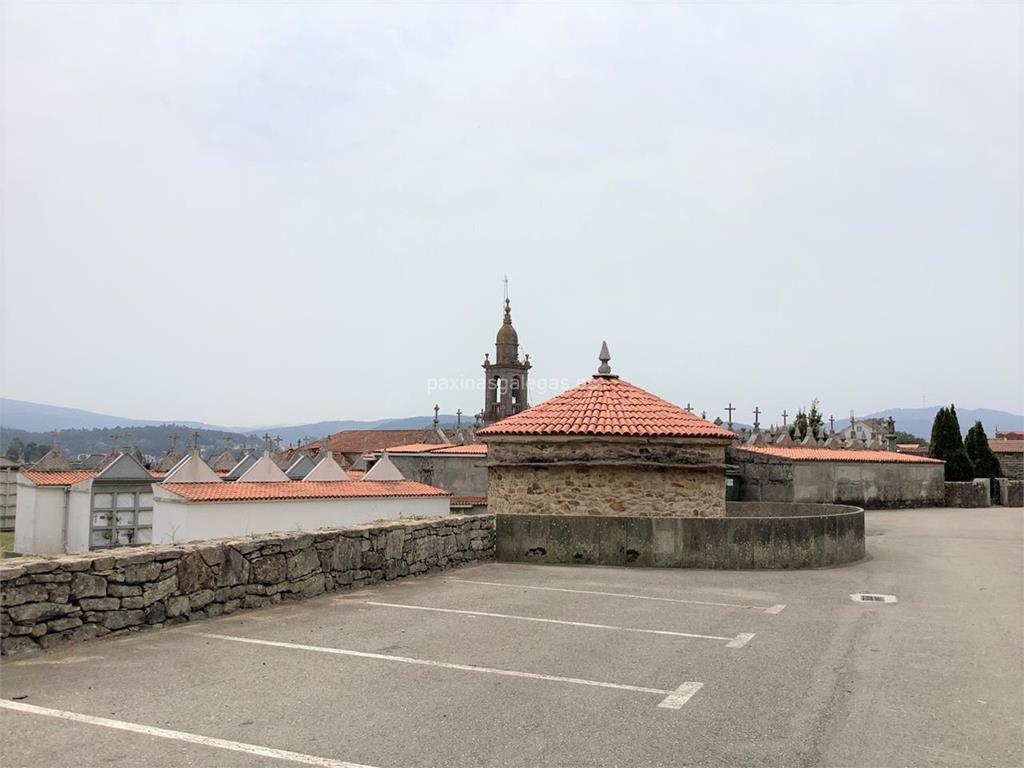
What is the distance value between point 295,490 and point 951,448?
32067 mm

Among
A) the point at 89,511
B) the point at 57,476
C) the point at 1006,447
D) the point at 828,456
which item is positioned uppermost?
the point at 1006,447

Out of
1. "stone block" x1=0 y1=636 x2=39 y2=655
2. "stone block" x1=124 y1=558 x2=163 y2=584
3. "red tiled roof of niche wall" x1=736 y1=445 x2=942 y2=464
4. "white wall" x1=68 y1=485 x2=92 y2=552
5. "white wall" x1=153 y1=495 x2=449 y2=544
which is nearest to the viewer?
"stone block" x1=0 y1=636 x2=39 y2=655

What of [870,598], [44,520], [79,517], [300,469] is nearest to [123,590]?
[870,598]

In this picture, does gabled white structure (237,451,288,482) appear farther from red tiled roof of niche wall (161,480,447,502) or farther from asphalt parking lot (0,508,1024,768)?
asphalt parking lot (0,508,1024,768)

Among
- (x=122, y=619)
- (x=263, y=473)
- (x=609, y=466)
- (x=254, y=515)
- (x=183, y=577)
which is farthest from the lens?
(x=263, y=473)

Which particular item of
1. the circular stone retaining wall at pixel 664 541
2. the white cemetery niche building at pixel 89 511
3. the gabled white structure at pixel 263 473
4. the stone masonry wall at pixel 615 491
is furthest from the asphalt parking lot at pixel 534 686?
the white cemetery niche building at pixel 89 511

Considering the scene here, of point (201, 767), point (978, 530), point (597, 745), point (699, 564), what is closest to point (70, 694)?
point (201, 767)

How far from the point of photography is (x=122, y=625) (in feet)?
25.7

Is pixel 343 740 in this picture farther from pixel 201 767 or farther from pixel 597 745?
pixel 597 745

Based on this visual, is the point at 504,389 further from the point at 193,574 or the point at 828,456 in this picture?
the point at 193,574

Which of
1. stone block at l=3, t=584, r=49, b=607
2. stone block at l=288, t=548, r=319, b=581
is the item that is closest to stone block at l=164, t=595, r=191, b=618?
stone block at l=3, t=584, r=49, b=607

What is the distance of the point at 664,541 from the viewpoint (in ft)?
47.7

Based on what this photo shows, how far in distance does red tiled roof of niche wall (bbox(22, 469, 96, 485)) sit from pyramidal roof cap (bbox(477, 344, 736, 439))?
734 inches

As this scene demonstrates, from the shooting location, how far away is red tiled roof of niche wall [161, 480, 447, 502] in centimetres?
2491
